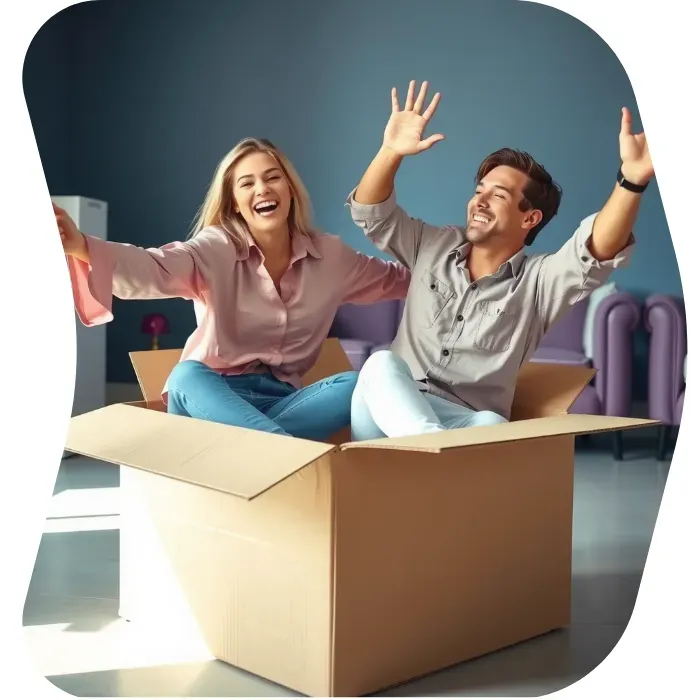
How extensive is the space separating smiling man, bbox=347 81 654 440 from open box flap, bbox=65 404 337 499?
0.88 feet

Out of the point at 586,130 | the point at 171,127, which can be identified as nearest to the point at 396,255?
the point at 171,127

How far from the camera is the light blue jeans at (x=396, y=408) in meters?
1.15

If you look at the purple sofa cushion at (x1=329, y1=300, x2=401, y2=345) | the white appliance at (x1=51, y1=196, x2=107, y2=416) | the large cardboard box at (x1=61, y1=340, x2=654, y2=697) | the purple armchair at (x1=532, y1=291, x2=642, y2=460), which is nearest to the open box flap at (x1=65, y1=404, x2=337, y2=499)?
the large cardboard box at (x1=61, y1=340, x2=654, y2=697)

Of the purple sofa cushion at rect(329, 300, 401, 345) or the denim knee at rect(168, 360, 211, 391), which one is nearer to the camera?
the denim knee at rect(168, 360, 211, 391)

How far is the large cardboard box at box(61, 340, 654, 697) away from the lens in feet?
3.34

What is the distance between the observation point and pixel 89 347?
2783mm

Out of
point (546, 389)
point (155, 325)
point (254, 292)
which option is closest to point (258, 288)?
point (254, 292)

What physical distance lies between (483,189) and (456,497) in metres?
0.53

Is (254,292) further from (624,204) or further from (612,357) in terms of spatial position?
(612,357)

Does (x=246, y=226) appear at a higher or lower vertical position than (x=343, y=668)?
higher

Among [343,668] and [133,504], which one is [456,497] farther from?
[133,504]

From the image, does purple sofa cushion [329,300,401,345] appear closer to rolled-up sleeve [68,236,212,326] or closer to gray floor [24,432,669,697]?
gray floor [24,432,669,697]

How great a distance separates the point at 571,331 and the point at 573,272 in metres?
1.81

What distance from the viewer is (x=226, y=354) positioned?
4.67 ft
